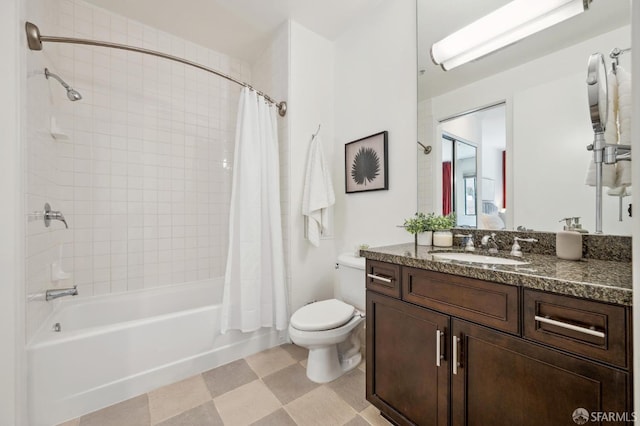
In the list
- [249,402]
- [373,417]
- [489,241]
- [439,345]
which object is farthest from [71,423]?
[489,241]

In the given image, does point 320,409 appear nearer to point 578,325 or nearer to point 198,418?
point 198,418

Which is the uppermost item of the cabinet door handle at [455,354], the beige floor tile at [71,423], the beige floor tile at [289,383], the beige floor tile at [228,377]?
the cabinet door handle at [455,354]

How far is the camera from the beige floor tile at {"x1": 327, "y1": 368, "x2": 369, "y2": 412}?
1.42m

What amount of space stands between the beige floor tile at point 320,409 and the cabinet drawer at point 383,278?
2.23ft

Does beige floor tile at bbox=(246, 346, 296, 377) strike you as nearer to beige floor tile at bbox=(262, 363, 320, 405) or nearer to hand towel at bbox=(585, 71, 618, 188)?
beige floor tile at bbox=(262, 363, 320, 405)

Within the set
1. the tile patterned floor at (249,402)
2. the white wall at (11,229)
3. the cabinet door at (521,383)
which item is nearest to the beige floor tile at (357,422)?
the tile patterned floor at (249,402)

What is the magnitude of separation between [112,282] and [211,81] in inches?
79.2

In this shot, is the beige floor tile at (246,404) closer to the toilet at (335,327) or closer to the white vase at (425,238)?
the toilet at (335,327)

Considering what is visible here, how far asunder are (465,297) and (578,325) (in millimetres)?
285

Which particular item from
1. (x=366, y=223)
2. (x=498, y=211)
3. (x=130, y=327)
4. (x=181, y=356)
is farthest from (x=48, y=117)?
(x=498, y=211)

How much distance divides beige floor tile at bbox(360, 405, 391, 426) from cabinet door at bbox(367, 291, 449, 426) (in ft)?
0.33

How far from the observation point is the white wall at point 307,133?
215 centimetres

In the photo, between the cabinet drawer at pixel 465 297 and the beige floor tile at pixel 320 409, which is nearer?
the cabinet drawer at pixel 465 297

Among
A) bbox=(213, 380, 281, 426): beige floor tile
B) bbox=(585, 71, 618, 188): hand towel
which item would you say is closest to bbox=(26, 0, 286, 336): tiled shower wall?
bbox=(213, 380, 281, 426): beige floor tile
